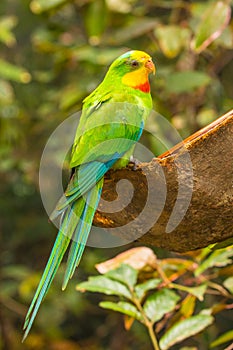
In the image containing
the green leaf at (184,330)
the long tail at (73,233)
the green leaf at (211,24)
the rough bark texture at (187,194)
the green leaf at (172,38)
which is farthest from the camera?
the green leaf at (172,38)

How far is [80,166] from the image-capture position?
3.10ft

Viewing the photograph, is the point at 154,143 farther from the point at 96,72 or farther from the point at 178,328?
the point at 178,328

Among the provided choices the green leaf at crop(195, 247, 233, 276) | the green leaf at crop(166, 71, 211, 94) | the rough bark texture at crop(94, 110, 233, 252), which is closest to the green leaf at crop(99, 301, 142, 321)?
the green leaf at crop(195, 247, 233, 276)

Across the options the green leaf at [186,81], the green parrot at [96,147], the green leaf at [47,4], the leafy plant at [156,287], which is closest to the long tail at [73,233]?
the green parrot at [96,147]

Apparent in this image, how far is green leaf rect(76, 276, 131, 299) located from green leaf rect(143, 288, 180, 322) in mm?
40

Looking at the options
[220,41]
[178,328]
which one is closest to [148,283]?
[178,328]

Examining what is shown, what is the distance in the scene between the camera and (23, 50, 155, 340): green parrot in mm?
→ 882

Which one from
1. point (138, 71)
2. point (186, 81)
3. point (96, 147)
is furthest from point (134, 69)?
point (186, 81)

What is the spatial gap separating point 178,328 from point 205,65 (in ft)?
5.20

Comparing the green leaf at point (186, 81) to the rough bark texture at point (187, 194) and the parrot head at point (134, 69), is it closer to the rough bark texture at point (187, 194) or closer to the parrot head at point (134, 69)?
the parrot head at point (134, 69)

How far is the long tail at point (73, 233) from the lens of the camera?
870 millimetres

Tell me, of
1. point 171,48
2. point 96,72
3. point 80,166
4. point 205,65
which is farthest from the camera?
point 205,65

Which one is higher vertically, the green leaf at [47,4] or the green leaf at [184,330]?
the green leaf at [47,4]

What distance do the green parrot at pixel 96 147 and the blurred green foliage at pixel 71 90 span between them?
498 millimetres
